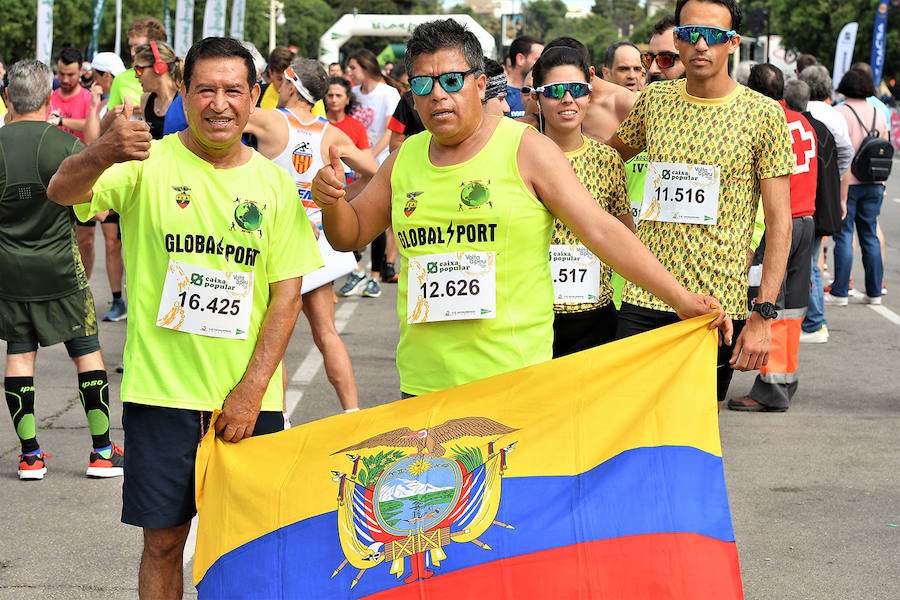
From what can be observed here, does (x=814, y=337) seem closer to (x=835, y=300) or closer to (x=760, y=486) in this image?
(x=835, y=300)

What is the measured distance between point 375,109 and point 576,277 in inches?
380

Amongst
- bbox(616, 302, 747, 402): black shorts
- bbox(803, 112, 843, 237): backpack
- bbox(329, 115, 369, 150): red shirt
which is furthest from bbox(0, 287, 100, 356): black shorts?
bbox(329, 115, 369, 150): red shirt

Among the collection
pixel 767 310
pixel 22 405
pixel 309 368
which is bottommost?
pixel 309 368

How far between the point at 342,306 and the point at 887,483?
714cm

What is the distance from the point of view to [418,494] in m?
3.98

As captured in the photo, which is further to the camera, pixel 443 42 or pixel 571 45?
pixel 571 45

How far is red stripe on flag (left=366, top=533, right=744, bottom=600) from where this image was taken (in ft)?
12.7

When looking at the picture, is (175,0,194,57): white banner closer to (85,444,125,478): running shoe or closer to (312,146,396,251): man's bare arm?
(85,444,125,478): running shoe

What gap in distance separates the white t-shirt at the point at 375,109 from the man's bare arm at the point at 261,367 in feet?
37.0

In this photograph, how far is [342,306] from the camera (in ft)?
44.1

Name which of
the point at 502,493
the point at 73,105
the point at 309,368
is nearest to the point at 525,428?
the point at 502,493

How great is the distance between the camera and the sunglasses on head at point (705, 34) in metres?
5.39

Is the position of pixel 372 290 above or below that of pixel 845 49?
below

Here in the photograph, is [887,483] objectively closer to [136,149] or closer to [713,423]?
[713,423]
